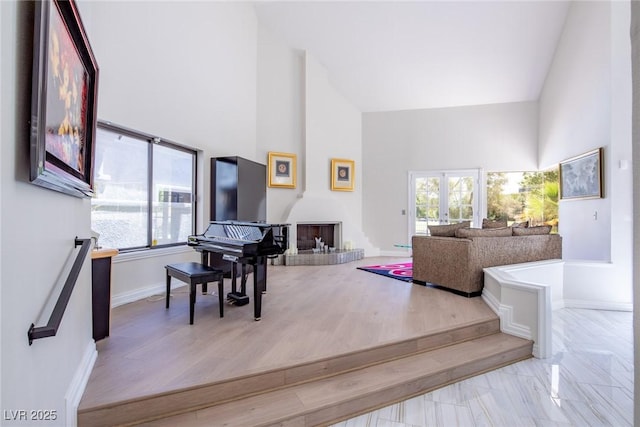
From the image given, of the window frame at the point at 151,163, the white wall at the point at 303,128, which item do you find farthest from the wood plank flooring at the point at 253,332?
the white wall at the point at 303,128

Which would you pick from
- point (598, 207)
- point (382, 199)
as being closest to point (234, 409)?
point (598, 207)

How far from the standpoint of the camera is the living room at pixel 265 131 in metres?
1.07

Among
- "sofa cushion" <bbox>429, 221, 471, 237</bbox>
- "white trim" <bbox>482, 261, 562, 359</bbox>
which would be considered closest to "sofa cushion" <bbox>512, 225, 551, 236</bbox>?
"sofa cushion" <bbox>429, 221, 471, 237</bbox>

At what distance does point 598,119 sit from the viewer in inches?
177

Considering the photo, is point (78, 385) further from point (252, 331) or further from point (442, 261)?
point (442, 261)

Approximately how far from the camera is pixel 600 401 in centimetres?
215

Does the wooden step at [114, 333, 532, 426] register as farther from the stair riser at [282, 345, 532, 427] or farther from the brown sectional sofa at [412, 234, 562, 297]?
the brown sectional sofa at [412, 234, 562, 297]

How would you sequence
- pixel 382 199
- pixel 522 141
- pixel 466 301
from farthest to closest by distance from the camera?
pixel 382 199 < pixel 522 141 < pixel 466 301

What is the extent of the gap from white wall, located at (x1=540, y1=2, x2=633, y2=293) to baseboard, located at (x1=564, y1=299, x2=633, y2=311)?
0.84ft

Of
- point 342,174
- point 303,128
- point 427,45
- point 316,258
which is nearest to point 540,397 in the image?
point 316,258

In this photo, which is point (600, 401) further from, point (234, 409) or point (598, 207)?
point (598, 207)

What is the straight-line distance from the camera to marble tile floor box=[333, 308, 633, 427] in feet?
6.44

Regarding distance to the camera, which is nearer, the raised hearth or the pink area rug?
the pink area rug

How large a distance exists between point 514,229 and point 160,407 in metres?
4.20
